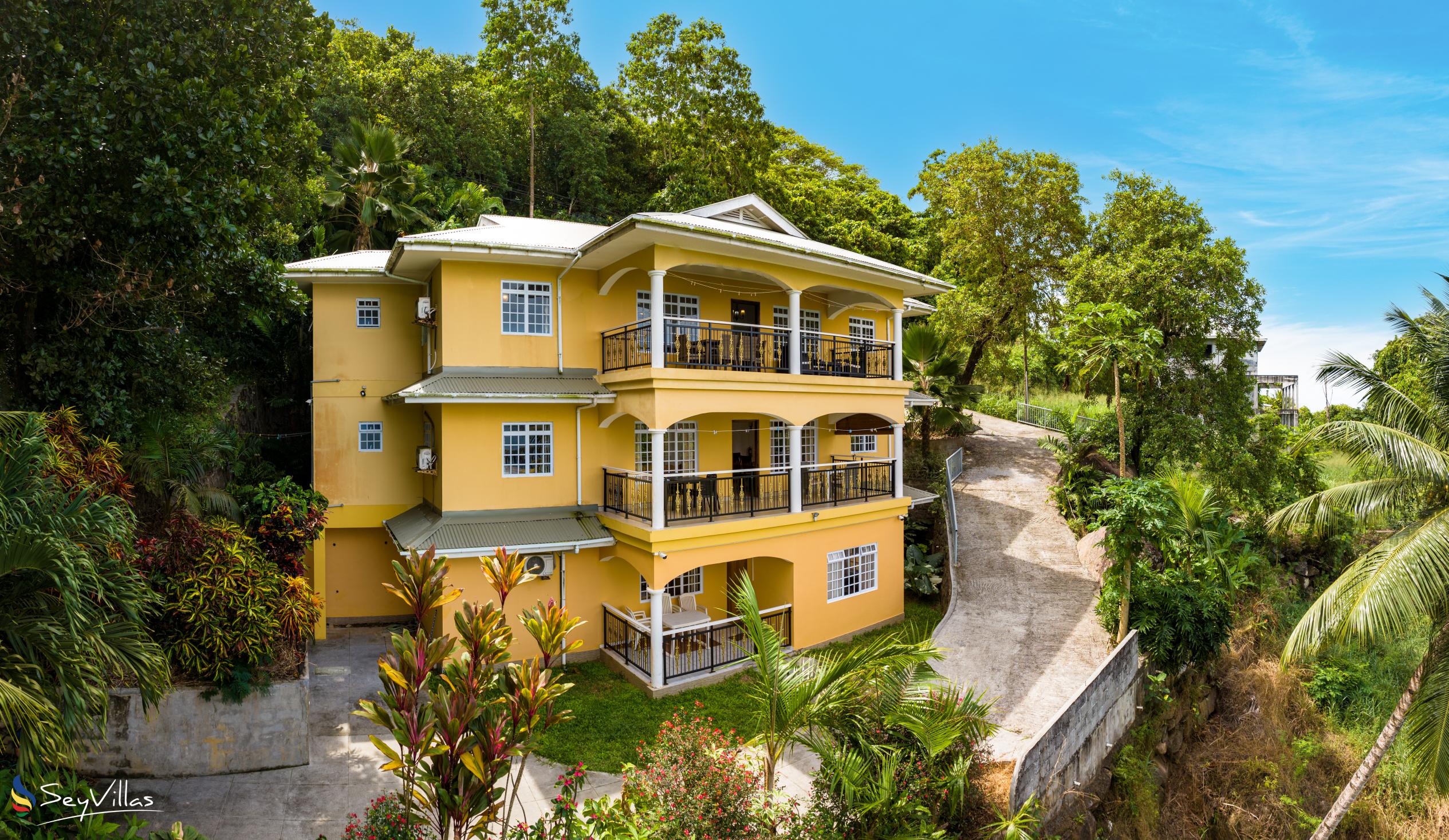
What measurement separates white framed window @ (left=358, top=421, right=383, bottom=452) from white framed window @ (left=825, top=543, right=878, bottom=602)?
439 inches

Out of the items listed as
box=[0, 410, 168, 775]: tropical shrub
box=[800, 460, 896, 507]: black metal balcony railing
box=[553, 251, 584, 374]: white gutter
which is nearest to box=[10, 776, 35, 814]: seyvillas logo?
box=[0, 410, 168, 775]: tropical shrub

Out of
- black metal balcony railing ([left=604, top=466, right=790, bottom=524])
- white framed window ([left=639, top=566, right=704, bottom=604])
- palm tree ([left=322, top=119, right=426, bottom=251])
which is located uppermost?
palm tree ([left=322, top=119, right=426, bottom=251])

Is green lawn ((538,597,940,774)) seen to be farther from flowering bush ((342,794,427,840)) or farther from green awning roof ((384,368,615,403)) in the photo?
green awning roof ((384,368,615,403))

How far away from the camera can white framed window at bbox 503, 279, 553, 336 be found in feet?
49.6

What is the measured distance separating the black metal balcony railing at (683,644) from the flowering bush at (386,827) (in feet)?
24.7

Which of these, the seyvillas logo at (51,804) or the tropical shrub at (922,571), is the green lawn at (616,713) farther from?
the tropical shrub at (922,571)

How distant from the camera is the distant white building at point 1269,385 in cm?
2136

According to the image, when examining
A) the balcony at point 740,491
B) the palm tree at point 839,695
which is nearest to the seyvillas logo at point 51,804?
the palm tree at point 839,695

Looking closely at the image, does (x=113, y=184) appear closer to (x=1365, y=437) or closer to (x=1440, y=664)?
(x=1365, y=437)

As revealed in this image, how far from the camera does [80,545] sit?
281 inches

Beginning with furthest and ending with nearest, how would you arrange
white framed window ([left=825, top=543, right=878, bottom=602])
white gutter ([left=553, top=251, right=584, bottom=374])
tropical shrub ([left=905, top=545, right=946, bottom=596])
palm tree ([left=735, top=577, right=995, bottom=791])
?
tropical shrub ([left=905, top=545, right=946, bottom=596]) < white framed window ([left=825, top=543, right=878, bottom=602]) < white gutter ([left=553, top=251, right=584, bottom=374]) < palm tree ([left=735, top=577, right=995, bottom=791])

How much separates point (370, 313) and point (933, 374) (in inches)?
729

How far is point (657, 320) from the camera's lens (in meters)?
13.8

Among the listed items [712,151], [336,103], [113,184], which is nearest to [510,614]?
[113,184]
